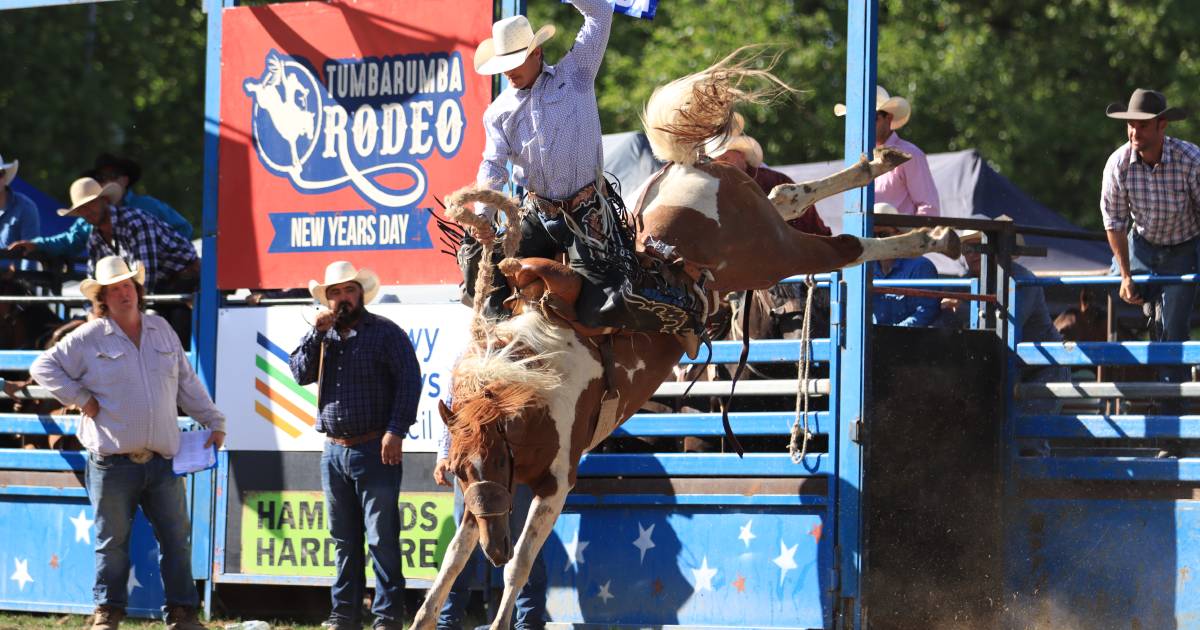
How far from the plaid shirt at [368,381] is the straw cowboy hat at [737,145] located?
1999mm

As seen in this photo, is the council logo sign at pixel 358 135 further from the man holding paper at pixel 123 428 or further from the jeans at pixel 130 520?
the jeans at pixel 130 520

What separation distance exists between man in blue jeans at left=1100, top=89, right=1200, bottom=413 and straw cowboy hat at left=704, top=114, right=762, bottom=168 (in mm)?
1788

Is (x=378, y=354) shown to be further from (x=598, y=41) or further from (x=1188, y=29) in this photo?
(x=1188, y=29)

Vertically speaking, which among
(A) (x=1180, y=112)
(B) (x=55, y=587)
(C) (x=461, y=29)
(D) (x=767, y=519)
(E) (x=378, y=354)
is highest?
(C) (x=461, y=29)

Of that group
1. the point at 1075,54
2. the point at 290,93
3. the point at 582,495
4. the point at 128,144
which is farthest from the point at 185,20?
the point at 582,495

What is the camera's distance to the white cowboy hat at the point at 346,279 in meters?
7.92

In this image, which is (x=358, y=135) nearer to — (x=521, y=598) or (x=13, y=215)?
(x=521, y=598)

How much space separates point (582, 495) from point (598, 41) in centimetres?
261

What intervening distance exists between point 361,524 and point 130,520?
1263mm

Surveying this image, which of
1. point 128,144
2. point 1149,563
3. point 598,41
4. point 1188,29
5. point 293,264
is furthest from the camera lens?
point 128,144

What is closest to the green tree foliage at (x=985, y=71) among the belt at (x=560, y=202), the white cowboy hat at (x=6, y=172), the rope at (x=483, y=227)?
the white cowboy hat at (x=6, y=172)

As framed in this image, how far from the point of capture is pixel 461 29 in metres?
8.32

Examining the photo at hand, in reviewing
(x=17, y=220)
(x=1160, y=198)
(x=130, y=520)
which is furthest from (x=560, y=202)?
(x=17, y=220)

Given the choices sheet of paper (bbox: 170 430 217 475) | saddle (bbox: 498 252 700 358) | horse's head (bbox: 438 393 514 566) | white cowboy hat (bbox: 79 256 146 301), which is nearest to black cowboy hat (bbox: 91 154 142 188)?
white cowboy hat (bbox: 79 256 146 301)
